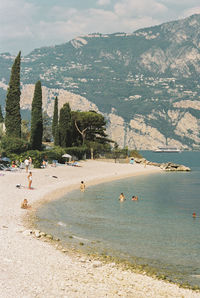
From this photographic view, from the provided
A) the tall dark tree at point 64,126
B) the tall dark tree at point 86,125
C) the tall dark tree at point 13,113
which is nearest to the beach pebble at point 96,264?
the tall dark tree at point 13,113

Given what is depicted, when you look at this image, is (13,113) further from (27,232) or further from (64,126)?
(27,232)

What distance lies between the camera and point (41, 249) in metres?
15.5

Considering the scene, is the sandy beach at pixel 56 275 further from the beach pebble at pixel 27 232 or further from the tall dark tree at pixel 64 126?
the tall dark tree at pixel 64 126

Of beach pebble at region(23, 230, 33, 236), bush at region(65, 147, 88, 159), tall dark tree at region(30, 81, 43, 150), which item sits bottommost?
beach pebble at region(23, 230, 33, 236)

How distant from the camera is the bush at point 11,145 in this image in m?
49.9

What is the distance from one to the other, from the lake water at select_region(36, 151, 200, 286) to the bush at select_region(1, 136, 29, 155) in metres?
17.1

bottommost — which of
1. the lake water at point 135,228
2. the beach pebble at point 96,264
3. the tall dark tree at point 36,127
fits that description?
the lake water at point 135,228

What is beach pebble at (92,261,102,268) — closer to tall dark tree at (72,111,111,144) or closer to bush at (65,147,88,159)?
bush at (65,147,88,159)

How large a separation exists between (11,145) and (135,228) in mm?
31969

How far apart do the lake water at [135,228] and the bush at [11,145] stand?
17.1 m

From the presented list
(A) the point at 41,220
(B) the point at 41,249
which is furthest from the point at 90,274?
(A) the point at 41,220

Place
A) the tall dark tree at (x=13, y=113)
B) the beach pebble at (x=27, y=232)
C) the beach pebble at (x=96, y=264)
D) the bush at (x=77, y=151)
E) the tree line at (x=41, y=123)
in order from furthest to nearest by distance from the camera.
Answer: the bush at (x=77, y=151) → the tree line at (x=41, y=123) → the tall dark tree at (x=13, y=113) → the beach pebble at (x=27, y=232) → the beach pebble at (x=96, y=264)

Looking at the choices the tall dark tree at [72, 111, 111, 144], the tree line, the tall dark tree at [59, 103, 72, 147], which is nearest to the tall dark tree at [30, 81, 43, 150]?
the tree line

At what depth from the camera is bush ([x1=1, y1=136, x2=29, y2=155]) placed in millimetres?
49875
